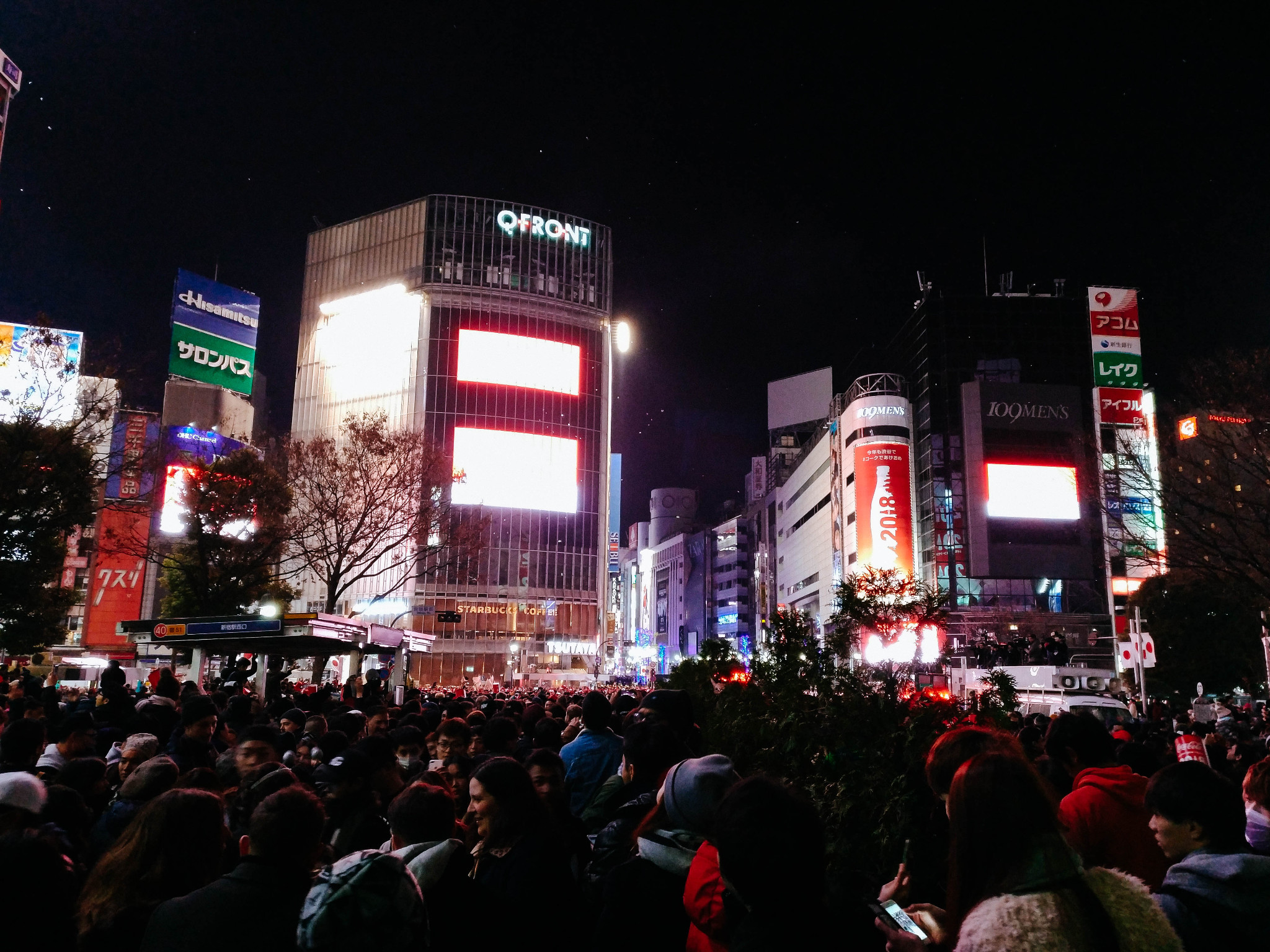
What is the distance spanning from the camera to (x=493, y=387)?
83125 mm

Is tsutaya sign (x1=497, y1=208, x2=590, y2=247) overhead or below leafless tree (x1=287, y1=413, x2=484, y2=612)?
overhead

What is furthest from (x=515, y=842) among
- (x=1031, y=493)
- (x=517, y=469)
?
(x=517, y=469)

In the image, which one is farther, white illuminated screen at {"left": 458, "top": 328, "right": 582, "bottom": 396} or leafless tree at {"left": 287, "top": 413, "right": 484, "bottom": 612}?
white illuminated screen at {"left": 458, "top": 328, "right": 582, "bottom": 396}

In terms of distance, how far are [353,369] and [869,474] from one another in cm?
4625

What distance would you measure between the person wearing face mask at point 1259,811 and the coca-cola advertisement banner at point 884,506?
62.9 meters

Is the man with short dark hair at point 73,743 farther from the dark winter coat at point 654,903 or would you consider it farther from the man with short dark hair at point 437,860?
the dark winter coat at point 654,903

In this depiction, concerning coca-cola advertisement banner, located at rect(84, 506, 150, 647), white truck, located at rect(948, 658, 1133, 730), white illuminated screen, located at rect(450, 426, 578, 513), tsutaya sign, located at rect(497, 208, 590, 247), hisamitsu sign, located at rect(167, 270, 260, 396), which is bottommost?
white truck, located at rect(948, 658, 1133, 730)

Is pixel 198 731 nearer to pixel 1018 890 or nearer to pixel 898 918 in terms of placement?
pixel 898 918

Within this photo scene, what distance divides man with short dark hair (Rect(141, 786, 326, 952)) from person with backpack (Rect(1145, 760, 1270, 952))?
273 centimetres

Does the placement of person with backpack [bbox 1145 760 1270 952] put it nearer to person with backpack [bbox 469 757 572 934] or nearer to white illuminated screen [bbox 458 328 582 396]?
person with backpack [bbox 469 757 572 934]

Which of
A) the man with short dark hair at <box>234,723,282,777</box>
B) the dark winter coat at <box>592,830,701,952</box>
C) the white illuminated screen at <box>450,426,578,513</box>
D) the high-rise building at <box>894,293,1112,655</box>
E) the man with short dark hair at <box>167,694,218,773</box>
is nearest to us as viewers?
the dark winter coat at <box>592,830,701,952</box>

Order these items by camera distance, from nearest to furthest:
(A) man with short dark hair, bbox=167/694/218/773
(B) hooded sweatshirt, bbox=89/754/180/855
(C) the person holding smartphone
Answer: (C) the person holding smartphone, (B) hooded sweatshirt, bbox=89/754/180/855, (A) man with short dark hair, bbox=167/694/218/773

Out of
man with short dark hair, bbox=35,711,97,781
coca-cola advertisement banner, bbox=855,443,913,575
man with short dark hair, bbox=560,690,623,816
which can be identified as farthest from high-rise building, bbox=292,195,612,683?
man with short dark hair, bbox=560,690,623,816

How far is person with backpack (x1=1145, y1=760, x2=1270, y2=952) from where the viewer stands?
2977mm
